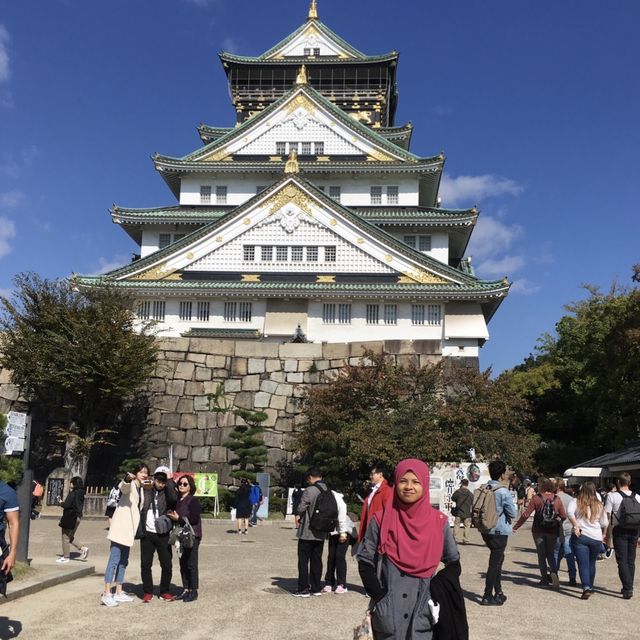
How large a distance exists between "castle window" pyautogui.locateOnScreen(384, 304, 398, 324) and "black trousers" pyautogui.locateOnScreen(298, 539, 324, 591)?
23.0m

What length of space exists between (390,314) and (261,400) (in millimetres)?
8449

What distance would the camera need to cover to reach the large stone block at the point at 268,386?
86.6 ft

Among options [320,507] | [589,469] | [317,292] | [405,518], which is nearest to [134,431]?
[317,292]

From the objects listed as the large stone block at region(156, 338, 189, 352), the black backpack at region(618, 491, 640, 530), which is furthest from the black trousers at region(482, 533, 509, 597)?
the large stone block at region(156, 338, 189, 352)

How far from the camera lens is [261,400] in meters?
26.2

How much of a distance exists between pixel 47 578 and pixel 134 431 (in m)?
17.0

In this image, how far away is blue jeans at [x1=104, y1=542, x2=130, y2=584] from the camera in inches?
332

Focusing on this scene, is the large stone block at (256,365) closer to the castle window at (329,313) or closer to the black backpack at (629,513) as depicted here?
the castle window at (329,313)

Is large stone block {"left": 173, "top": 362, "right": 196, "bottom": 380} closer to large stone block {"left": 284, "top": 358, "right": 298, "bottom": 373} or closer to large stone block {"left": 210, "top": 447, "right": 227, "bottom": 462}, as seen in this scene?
large stone block {"left": 210, "top": 447, "right": 227, "bottom": 462}

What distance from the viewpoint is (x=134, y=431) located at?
25922mm

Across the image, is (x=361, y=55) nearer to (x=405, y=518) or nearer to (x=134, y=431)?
(x=134, y=431)

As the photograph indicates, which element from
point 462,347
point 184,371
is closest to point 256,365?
point 184,371

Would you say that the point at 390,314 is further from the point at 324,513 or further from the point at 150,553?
the point at 150,553

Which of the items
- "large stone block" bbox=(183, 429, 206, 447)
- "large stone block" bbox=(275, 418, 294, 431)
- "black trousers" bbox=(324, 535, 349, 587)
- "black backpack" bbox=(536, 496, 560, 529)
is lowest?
"black trousers" bbox=(324, 535, 349, 587)
